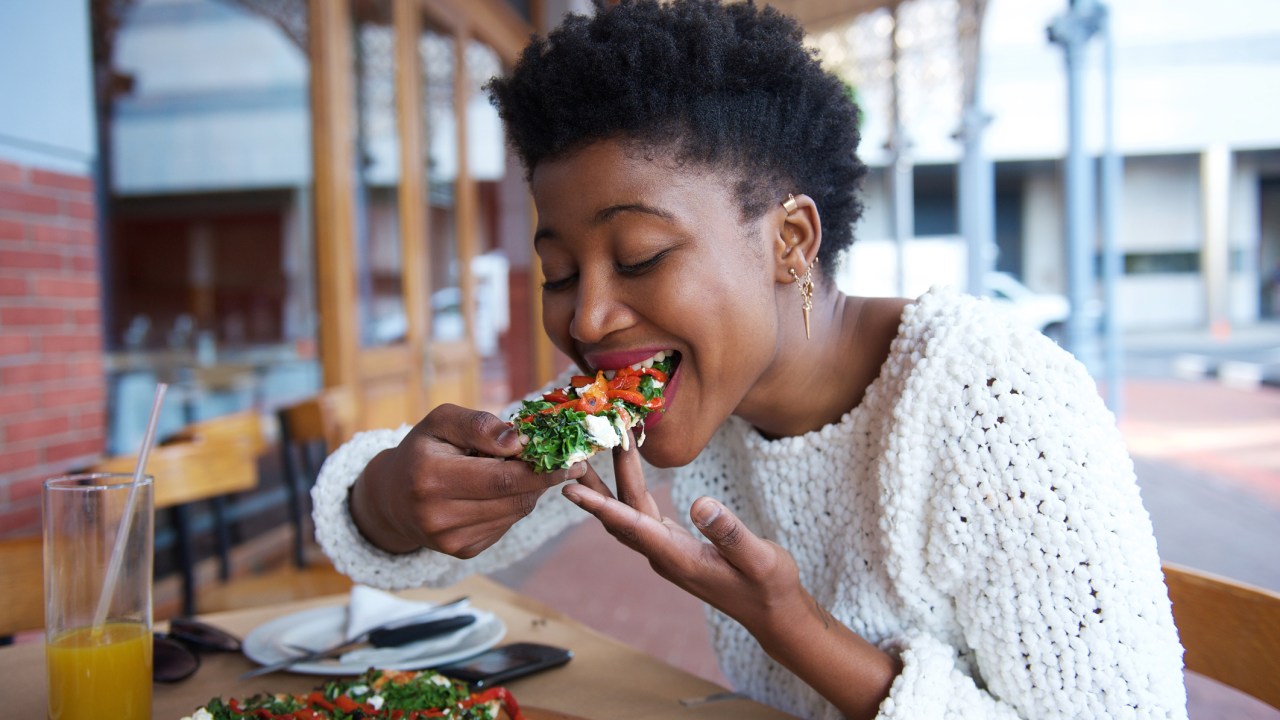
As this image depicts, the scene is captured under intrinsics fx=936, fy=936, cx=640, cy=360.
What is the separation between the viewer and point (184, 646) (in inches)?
54.5

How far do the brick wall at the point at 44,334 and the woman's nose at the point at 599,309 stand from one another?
2.11 metres

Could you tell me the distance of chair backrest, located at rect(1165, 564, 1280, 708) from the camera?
1.23 metres

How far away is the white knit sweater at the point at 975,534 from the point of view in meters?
1.06

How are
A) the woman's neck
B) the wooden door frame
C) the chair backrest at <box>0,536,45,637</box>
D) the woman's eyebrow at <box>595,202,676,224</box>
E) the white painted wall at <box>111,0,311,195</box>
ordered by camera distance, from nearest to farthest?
the woman's eyebrow at <box>595,202,676,224</box>
the woman's neck
the chair backrest at <box>0,536,45,637</box>
the wooden door frame
the white painted wall at <box>111,0,311,195</box>

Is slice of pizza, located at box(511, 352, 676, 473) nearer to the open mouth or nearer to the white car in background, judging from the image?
the open mouth

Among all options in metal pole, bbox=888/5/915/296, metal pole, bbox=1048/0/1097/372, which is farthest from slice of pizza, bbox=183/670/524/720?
metal pole, bbox=888/5/915/296

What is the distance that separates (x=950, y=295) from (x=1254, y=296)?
1063 inches

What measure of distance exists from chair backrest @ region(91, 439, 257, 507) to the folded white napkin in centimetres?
84

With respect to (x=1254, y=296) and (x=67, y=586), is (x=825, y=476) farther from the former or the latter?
(x=1254, y=296)

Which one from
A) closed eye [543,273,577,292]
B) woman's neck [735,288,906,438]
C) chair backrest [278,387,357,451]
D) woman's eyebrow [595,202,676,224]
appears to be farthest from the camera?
chair backrest [278,387,357,451]

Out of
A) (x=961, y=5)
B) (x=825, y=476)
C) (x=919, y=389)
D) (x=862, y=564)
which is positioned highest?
(x=961, y=5)

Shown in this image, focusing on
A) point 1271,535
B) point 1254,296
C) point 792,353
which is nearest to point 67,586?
point 792,353

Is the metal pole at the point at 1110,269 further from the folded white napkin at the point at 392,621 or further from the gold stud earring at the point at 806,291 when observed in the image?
the folded white napkin at the point at 392,621

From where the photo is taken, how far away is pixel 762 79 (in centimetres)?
123
